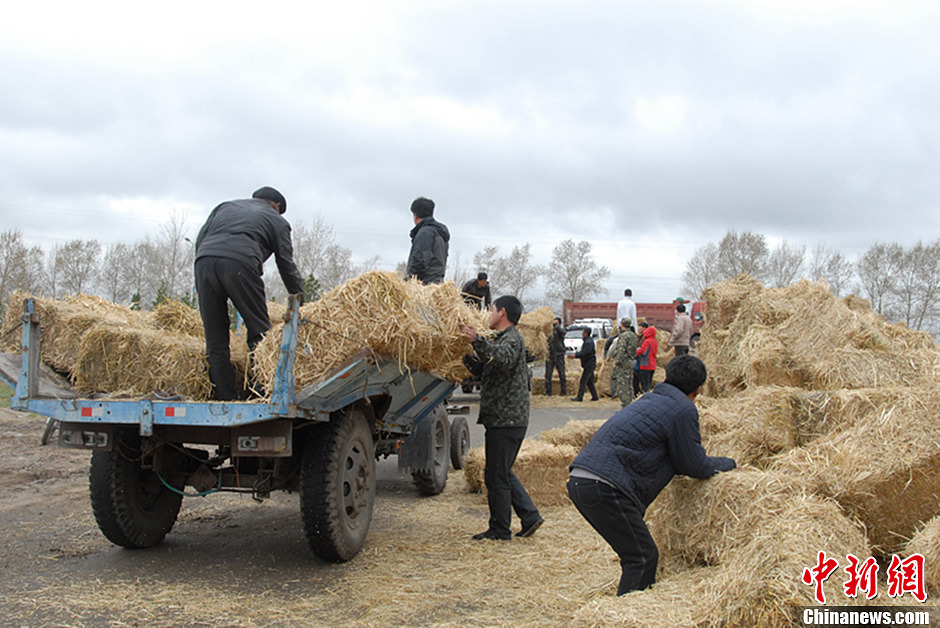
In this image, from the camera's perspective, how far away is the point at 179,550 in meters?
5.37

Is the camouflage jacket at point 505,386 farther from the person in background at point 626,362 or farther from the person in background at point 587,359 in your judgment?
the person in background at point 587,359

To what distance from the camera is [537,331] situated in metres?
19.6

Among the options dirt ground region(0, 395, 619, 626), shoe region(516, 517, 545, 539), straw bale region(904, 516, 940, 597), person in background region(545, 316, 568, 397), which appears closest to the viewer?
straw bale region(904, 516, 940, 597)

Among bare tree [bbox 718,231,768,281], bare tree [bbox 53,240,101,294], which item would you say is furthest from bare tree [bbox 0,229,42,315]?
bare tree [bbox 718,231,768,281]

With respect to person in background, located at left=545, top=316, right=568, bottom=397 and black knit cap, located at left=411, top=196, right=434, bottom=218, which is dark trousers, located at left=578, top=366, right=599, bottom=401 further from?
black knit cap, located at left=411, top=196, right=434, bottom=218

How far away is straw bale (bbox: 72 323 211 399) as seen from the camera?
4.88 metres

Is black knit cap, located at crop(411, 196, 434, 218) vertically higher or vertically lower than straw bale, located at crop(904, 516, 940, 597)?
higher

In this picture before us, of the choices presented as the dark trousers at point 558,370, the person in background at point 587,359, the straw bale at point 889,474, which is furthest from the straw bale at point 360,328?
the dark trousers at point 558,370

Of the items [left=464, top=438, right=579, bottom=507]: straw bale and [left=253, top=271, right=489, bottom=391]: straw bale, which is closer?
[left=253, top=271, right=489, bottom=391]: straw bale

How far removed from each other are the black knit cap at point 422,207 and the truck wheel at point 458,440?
279 cm

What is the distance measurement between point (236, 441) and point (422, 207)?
3.54m

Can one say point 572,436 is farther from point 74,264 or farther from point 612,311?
point 74,264

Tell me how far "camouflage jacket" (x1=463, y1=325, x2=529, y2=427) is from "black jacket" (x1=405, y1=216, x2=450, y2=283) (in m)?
1.47

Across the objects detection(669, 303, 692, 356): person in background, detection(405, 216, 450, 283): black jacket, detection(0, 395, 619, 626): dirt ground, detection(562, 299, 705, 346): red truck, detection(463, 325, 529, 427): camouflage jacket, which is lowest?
detection(0, 395, 619, 626): dirt ground
